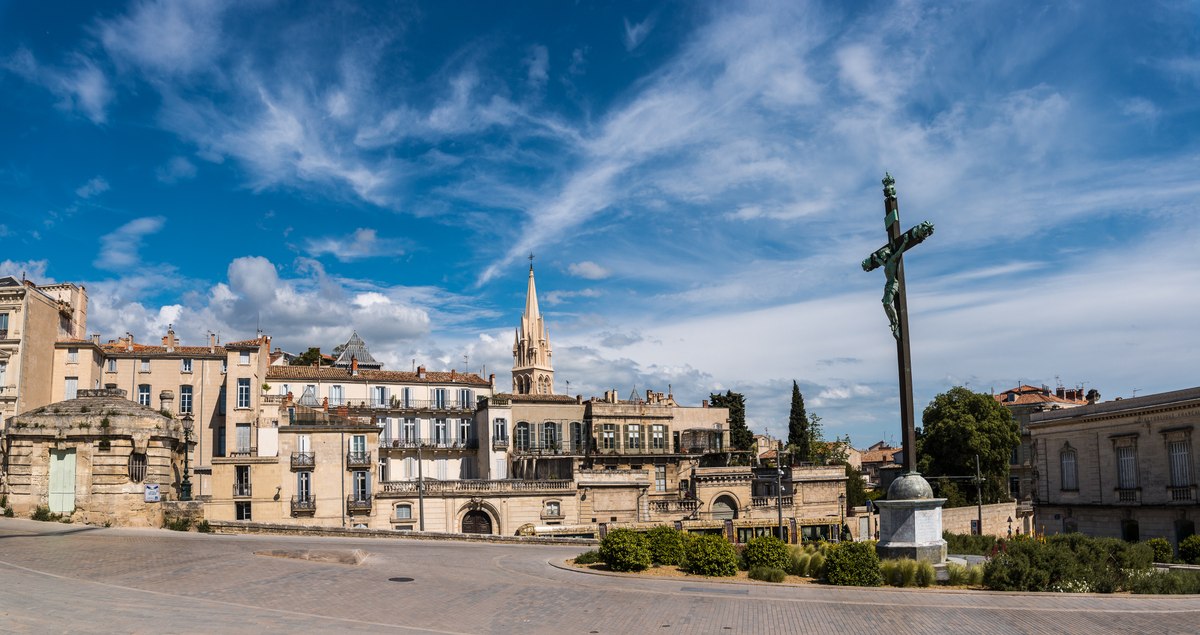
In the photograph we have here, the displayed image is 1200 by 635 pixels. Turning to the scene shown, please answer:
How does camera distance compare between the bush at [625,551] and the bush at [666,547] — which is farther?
the bush at [666,547]

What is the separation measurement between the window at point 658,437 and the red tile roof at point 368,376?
1242 centimetres

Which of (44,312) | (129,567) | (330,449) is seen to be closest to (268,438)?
(330,449)

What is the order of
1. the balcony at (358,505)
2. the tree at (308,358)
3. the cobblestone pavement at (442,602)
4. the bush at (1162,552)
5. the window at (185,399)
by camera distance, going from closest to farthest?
the cobblestone pavement at (442,602) → the bush at (1162,552) → the balcony at (358,505) → the window at (185,399) → the tree at (308,358)

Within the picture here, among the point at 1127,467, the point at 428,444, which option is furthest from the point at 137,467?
the point at 1127,467

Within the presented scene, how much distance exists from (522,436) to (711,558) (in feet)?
125

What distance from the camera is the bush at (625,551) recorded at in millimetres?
22625

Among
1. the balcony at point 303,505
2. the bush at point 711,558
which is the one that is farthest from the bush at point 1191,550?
the balcony at point 303,505

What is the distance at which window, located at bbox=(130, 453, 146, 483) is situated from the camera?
28.6 meters

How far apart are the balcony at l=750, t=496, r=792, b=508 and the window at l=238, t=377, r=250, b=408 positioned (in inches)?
1230

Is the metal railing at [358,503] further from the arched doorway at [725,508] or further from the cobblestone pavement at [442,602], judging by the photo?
the cobblestone pavement at [442,602]

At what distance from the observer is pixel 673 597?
18.9 m

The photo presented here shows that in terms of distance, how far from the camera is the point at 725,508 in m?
55.1

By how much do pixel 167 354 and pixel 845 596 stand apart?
4776cm

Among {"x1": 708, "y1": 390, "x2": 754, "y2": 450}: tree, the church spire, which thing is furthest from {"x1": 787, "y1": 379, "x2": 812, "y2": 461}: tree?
the church spire
